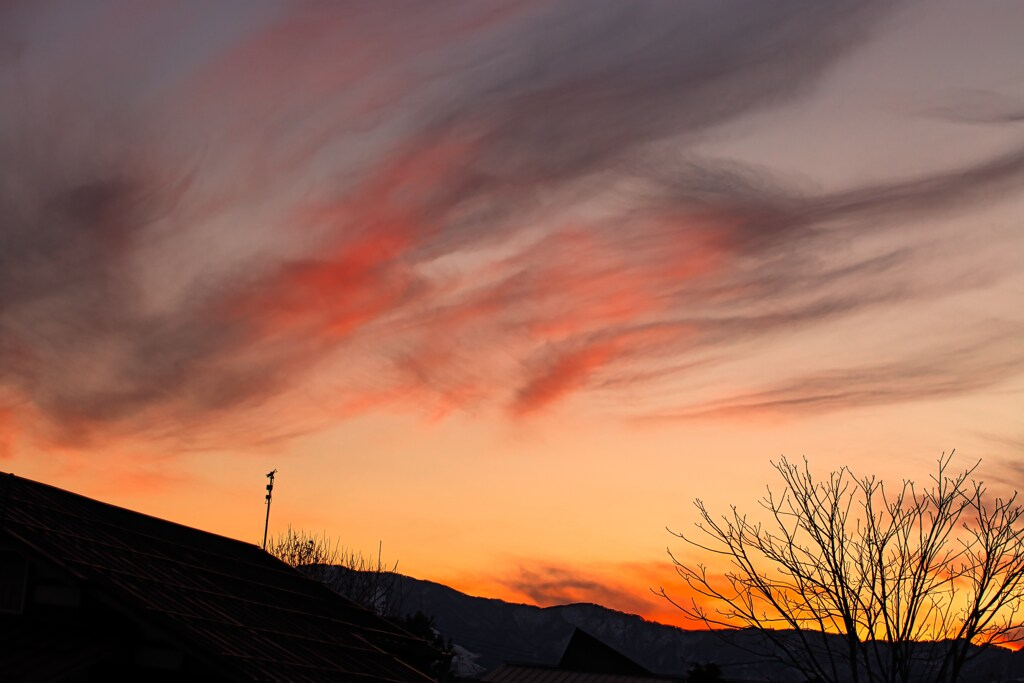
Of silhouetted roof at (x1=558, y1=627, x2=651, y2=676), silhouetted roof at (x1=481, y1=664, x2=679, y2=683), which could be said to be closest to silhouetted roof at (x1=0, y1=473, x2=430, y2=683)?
silhouetted roof at (x1=481, y1=664, x2=679, y2=683)

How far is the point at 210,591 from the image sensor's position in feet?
85.9

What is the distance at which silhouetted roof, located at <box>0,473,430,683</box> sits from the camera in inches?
803

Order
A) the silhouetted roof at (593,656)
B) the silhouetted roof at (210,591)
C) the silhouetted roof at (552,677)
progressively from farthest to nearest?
1. the silhouetted roof at (593,656)
2. the silhouetted roof at (552,677)
3. the silhouetted roof at (210,591)

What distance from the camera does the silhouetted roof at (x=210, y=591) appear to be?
2039 centimetres

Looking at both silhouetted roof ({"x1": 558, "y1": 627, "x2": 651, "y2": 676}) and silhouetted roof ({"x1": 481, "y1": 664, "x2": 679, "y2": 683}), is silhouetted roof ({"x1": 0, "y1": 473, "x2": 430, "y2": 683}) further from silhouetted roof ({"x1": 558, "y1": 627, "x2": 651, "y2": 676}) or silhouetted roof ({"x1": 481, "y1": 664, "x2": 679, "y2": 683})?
silhouetted roof ({"x1": 558, "y1": 627, "x2": 651, "y2": 676})

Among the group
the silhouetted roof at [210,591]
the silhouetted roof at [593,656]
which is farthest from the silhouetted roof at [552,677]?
the silhouetted roof at [593,656]

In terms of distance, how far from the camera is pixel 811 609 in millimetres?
19625

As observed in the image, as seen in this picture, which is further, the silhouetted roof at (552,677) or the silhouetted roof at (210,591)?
the silhouetted roof at (552,677)

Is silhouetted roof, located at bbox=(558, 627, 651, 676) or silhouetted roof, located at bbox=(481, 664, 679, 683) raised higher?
silhouetted roof, located at bbox=(558, 627, 651, 676)

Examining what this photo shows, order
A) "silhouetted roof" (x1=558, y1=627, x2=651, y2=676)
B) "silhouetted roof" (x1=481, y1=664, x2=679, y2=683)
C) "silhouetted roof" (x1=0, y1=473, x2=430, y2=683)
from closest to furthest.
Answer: "silhouetted roof" (x1=0, y1=473, x2=430, y2=683) → "silhouetted roof" (x1=481, y1=664, x2=679, y2=683) → "silhouetted roof" (x1=558, y1=627, x2=651, y2=676)

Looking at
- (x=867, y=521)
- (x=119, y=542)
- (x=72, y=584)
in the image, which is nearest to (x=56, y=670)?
(x=72, y=584)

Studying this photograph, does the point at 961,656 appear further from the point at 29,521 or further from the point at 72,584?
the point at 29,521

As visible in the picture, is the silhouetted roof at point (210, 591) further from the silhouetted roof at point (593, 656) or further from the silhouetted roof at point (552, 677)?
the silhouetted roof at point (593, 656)

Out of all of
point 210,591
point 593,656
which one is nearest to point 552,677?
point 593,656
